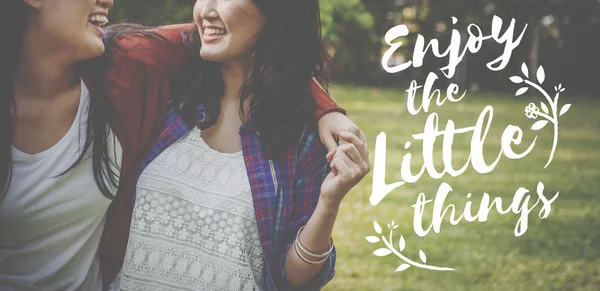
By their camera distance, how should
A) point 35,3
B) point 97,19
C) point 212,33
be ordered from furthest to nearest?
point 212,33
point 97,19
point 35,3

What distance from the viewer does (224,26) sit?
2.05 m

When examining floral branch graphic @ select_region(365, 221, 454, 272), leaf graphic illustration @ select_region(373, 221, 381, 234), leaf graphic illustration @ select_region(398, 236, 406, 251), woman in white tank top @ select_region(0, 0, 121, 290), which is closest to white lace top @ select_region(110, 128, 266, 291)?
woman in white tank top @ select_region(0, 0, 121, 290)

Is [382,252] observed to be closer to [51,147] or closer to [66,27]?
[51,147]

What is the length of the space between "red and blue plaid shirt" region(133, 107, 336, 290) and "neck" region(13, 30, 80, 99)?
0.33 metres

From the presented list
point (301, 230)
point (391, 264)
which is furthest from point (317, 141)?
point (391, 264)

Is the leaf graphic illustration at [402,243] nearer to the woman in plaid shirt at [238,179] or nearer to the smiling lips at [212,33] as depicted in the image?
the woman in plaid shirt at [238,179]

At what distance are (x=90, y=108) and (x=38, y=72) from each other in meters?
0.17

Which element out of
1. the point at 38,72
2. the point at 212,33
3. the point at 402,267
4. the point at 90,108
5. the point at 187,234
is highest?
the point at 212,33

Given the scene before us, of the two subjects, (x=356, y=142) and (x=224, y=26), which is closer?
(x=356, y=142)

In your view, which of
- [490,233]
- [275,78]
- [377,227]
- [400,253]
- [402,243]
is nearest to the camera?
[275,78]

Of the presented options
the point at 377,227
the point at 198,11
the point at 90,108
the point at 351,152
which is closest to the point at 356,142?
the point at 351,152

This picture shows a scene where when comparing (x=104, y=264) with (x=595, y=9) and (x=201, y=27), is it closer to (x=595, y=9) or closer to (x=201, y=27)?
(x=201, y=27)

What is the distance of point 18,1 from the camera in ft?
6.06

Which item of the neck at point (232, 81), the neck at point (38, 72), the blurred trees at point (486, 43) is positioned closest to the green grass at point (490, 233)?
the neck at point (232, 81)
